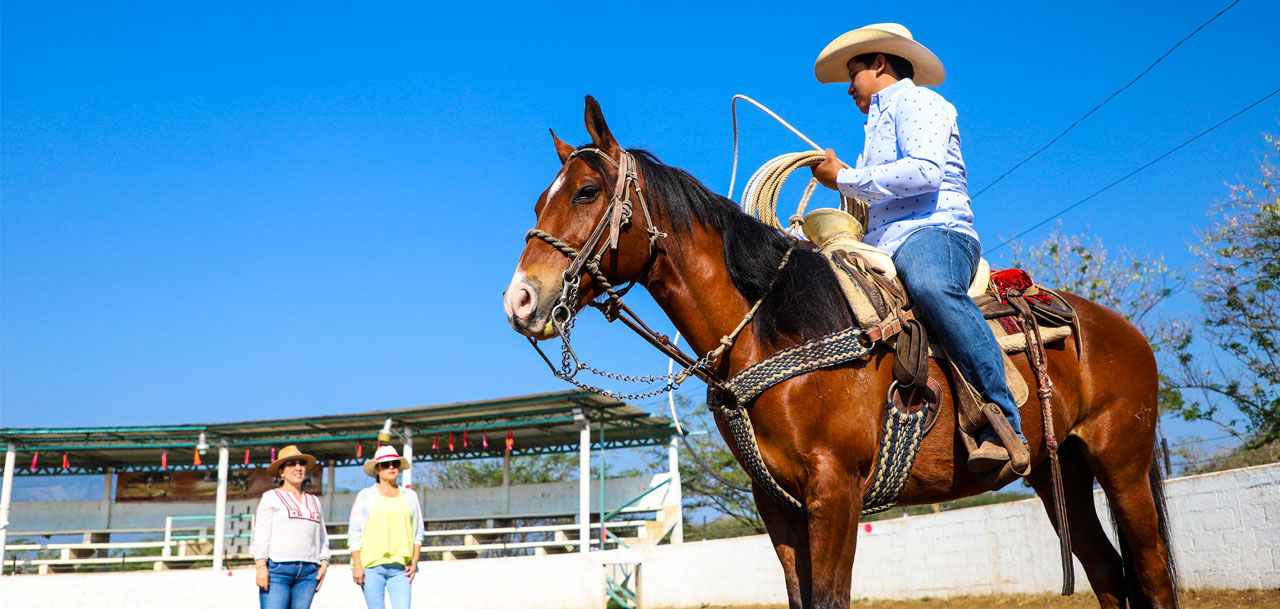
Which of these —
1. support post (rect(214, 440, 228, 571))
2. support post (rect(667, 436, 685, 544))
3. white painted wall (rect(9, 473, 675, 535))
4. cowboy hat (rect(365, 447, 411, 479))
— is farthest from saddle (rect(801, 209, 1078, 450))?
support post (rect(214, 440, 228, 571))

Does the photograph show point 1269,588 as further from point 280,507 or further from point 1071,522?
point 280,507

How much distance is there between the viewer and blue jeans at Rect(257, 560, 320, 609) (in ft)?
21.3

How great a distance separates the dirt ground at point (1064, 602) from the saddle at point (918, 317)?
5436 millimetres

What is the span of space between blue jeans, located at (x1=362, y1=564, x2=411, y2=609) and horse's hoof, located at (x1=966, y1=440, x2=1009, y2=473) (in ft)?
16.4

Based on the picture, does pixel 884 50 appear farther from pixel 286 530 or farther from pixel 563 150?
pixel 286 530

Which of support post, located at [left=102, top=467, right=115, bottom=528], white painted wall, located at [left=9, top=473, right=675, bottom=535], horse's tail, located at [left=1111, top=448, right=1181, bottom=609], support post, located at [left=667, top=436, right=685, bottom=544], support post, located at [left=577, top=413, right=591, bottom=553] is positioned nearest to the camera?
horse's tail, located at [left=1111, top=448, right=1181, bottom=609]

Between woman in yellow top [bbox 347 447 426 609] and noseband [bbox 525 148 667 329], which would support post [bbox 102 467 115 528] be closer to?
woman in yellow top [bbox 347 447 426 609]

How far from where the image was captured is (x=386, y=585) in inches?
270

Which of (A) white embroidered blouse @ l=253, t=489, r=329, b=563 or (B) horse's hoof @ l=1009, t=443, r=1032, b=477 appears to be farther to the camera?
(A) white embroidered blouse @ l=253, t=489, r=329, b=563

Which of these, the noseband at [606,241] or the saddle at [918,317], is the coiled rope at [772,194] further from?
the noseband at [606,241]

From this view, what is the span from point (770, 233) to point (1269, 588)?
7243 millimetres

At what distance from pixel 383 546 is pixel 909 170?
520 centimetres

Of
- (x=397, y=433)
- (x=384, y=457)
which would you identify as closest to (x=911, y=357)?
(x=384, y=457)

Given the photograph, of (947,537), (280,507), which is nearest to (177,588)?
(280,507)
